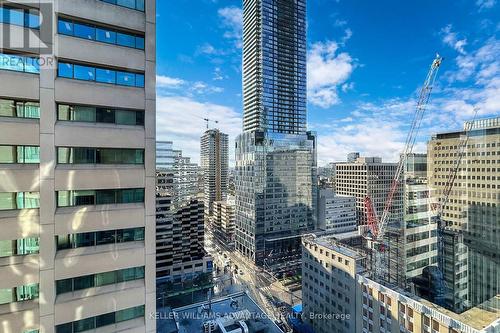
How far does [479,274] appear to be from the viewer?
3161 cm

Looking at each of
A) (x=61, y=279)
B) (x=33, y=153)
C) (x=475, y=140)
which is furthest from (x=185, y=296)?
(x=475, y=140)

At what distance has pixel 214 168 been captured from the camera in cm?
13825

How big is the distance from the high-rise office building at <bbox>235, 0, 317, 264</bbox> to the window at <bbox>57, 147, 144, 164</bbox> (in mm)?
62921

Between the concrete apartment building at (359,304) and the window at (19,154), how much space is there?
3103cm

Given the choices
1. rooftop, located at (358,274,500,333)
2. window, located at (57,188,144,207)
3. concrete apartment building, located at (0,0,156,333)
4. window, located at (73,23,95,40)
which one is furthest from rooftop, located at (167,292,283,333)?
window, located at (73,23,95,40)

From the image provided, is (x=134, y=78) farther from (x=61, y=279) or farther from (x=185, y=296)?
(x=185, y=296)

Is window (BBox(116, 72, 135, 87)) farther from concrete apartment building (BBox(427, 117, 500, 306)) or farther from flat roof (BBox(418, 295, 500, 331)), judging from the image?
concrete apartment building (BBox(427, 117, 500, 306))

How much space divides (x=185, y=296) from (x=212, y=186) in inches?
3441

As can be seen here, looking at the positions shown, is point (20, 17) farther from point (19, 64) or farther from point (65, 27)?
point (19, 64)

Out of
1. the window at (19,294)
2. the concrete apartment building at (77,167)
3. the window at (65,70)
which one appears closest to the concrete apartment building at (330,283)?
the concrete apartment building at (77,167)

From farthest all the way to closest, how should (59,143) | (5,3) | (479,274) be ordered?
(479,274), (59,143), (5,3)

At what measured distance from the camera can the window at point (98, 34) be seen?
10.9 m

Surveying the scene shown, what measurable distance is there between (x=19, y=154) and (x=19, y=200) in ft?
6.48

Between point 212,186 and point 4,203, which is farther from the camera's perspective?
point 212,186
